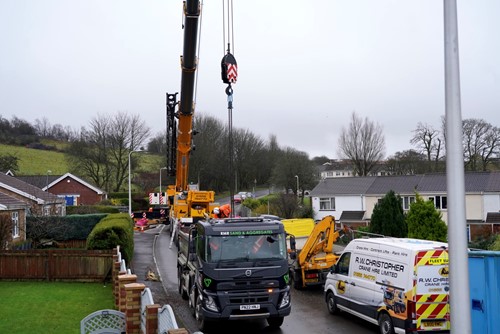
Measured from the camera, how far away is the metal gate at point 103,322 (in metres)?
7.93

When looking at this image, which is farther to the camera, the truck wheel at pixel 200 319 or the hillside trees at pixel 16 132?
the hillside trees at pixel 16 132

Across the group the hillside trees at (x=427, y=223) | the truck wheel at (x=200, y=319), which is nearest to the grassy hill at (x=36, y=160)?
the hillside trees at (x=427, y=223)

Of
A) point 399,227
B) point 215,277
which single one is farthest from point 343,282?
point 399,227

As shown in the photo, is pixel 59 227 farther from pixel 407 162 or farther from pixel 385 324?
pixel 407 162

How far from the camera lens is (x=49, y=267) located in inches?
736

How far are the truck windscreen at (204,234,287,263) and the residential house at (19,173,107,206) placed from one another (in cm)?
4797

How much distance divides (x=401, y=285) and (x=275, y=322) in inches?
143

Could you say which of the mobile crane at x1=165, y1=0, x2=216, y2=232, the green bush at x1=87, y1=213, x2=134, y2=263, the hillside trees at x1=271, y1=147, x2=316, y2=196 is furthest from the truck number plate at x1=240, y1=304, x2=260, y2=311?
the hillside trees at x1=271, y1=147, x2=316, y2=196

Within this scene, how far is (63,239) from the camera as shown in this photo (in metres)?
30.8

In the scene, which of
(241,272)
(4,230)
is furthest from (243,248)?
(4,230)

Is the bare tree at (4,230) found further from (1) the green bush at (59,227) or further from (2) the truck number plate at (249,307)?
(2) the truck number plate at (249,307)

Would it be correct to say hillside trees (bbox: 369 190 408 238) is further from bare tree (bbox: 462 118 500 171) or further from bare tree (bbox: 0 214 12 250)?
bare tree (bbox: 462 118 500 171)

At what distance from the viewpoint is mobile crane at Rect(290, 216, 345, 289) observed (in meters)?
17.1

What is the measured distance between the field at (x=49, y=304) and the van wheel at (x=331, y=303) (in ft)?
20.7
